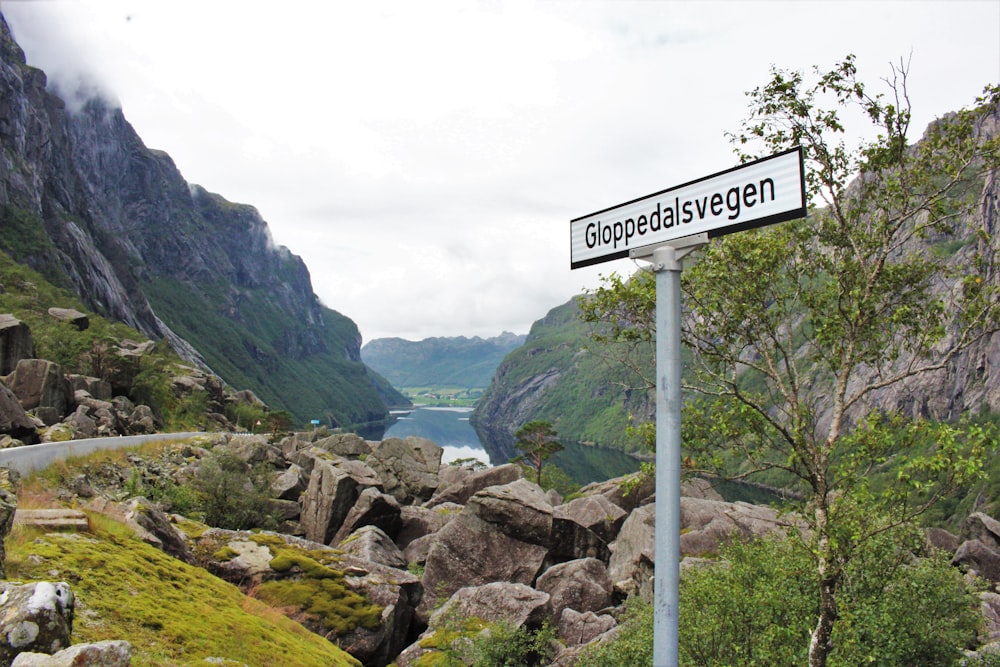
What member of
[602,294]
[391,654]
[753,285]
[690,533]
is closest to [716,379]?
[753,285]

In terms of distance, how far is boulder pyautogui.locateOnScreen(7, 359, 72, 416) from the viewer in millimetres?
31281

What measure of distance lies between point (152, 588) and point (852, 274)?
40.6ft

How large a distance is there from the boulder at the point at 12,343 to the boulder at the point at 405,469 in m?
23.7

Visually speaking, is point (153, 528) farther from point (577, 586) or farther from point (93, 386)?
point (93, 386)

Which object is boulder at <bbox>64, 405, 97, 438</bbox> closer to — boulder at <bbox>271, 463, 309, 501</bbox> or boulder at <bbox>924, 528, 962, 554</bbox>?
boulder at <bbox>271, 463, 309, 501</bbox>

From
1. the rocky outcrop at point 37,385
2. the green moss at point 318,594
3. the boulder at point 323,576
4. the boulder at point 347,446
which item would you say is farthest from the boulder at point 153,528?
the boulder at point 347,446

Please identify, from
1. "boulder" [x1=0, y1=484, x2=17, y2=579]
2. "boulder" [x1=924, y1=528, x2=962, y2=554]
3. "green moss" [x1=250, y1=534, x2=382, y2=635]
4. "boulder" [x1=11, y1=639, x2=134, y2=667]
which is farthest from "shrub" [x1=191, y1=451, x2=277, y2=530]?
"boulder" [x1=924, y1=528, x2=962, y2=554]

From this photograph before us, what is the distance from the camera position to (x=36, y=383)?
104ft

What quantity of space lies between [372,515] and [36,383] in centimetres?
1935

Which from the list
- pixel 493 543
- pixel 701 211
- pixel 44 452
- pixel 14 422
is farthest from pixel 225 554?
pixel 701 211

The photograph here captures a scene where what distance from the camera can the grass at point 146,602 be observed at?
7.77 m

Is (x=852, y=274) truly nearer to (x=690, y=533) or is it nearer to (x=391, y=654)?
(x=391, y=654)

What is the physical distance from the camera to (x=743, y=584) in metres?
14.5

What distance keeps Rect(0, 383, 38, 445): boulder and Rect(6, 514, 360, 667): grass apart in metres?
15.6
